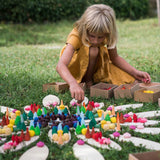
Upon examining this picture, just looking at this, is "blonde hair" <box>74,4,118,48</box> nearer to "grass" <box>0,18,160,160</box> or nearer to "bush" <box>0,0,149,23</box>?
"grass" <box>0,18,160,160</box>

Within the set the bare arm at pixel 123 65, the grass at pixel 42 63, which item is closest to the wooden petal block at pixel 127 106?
the grass at pixel 42 63

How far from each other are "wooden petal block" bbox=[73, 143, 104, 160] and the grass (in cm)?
4

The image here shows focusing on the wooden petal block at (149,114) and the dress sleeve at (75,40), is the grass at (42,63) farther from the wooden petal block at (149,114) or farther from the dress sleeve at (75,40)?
the dress sleeve at (75,40)

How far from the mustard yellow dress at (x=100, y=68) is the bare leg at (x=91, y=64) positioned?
45 millimetres

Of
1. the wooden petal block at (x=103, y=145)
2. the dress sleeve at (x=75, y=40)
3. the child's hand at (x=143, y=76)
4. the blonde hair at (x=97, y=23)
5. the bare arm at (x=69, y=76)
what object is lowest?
the child's hand at (x=143, y=76)

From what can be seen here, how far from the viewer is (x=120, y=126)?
7.01ft

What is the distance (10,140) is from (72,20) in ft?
28.1

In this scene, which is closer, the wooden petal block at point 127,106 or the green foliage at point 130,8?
the wooden petal block at point 127,106

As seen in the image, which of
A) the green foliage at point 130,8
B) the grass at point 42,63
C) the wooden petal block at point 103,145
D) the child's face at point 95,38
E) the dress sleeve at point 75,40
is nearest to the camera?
the wooden petal block at point 103,145

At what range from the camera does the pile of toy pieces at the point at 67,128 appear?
1809mm

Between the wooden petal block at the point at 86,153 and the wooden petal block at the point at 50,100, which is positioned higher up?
the wooden petal block at the point at 86,153

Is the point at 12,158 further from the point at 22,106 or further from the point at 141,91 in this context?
the point at 141,91

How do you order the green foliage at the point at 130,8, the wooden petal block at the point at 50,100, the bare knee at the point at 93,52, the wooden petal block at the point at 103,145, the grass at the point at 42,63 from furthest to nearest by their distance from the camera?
the green foliage at the point at 130,8 < the bare knee at the point at 93,52 < the wooden petal block at the point at 50,100 < the grass at the point at 42,63 < the wooden petal block at the point at 103,145

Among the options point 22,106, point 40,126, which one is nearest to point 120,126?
point 40,126
